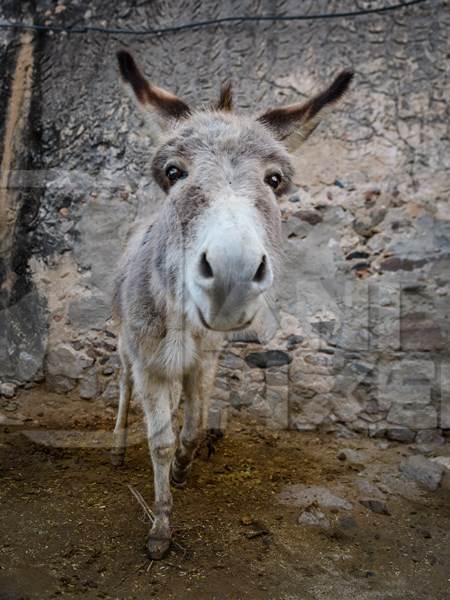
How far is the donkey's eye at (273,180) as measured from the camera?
2.41 m

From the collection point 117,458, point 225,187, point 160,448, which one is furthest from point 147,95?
point 117,458

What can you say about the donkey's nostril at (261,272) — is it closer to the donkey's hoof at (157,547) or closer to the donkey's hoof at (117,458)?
the donkey's hoof at (157,547)

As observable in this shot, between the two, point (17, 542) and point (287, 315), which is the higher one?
point (287, 315)

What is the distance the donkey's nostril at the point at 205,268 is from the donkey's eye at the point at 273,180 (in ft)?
2.44

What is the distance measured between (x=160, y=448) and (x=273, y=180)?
4.78 ft

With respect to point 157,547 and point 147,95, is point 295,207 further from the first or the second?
point 157,547

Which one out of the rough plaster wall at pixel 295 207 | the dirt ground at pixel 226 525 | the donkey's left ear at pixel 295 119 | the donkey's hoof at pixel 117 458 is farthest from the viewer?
the rough plaster wall at pixel 295 207

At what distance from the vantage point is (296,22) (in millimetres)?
4203

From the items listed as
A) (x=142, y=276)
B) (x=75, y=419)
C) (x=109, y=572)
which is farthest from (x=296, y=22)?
(x=109, y=572)

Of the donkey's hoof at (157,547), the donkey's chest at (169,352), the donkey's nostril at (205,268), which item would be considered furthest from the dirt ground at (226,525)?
the donkey's nostril at (205,268)

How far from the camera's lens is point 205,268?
1826mm

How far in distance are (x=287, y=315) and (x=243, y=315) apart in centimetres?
235

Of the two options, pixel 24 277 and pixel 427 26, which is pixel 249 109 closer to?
pixel 427 26

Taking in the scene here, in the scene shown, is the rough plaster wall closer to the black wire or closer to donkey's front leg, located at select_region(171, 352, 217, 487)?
the black wire
